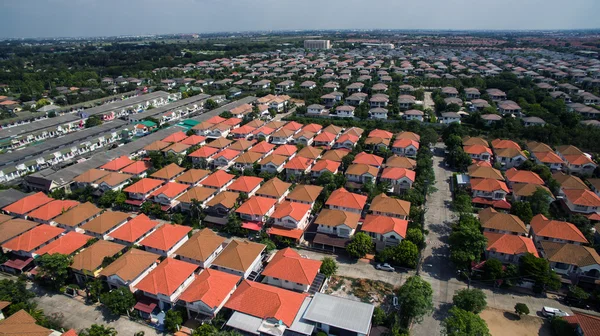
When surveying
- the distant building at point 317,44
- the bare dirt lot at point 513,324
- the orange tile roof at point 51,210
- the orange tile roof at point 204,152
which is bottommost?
the bare dirt lot at point 513,324

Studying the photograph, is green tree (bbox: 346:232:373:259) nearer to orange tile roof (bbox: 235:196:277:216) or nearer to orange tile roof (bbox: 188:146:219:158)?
orange tile roof (bbox: 235:196:277:216)

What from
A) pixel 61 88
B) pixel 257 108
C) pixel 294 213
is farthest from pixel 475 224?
pixel 61 88

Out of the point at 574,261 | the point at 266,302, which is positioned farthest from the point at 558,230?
the point at 266,302

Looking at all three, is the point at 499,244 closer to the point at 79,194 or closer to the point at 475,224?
the point at 475,224

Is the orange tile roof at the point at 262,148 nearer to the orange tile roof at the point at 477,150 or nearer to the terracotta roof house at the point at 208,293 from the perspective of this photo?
the terracotta roof house at the point at 208,293

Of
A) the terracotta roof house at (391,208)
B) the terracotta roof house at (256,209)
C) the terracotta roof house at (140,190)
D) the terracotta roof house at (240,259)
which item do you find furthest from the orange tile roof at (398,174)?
the terracotta roof house at (140,190)

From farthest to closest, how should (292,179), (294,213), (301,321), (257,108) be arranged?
(257,108) → (292,179) → (294,213) → (301,321)
